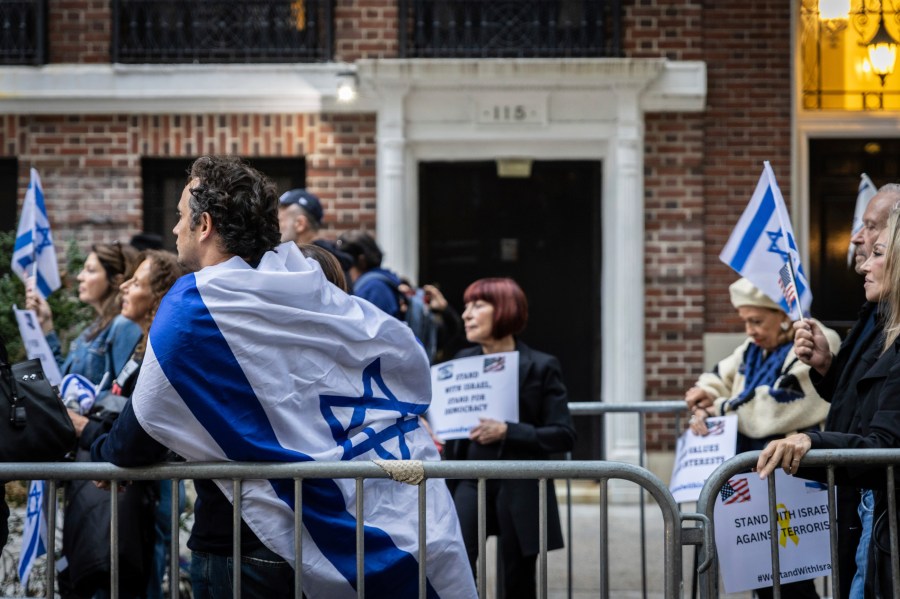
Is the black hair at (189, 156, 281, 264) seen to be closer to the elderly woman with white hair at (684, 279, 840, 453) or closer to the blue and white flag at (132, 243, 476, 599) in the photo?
the blue and white flag at (132, 243, 476, 599)

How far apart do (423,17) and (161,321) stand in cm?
788

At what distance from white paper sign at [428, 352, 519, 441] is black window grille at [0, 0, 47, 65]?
6.74 m

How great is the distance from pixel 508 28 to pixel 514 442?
20.3 feet

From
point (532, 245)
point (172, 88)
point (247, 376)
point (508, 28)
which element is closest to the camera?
point (247, 376)

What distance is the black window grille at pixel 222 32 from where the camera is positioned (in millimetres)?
10781

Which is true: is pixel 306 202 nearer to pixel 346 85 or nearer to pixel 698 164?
pixel 346 85

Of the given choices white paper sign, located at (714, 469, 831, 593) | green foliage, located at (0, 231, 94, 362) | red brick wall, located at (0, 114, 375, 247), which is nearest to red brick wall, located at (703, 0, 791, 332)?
red brick wall, located at (0, 114, 375, 247)

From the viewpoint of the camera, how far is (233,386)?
3.32m

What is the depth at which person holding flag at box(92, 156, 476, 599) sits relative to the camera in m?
3.32

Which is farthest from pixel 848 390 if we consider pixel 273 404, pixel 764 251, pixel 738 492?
pixel 273 404

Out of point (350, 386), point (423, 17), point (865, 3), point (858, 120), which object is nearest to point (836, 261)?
point (858, 120)

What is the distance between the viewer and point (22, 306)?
8.41 m

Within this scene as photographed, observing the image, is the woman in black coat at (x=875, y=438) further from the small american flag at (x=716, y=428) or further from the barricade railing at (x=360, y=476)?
the small american flag at (x=716, y=428)

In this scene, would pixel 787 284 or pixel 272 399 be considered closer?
pixel 272 399
